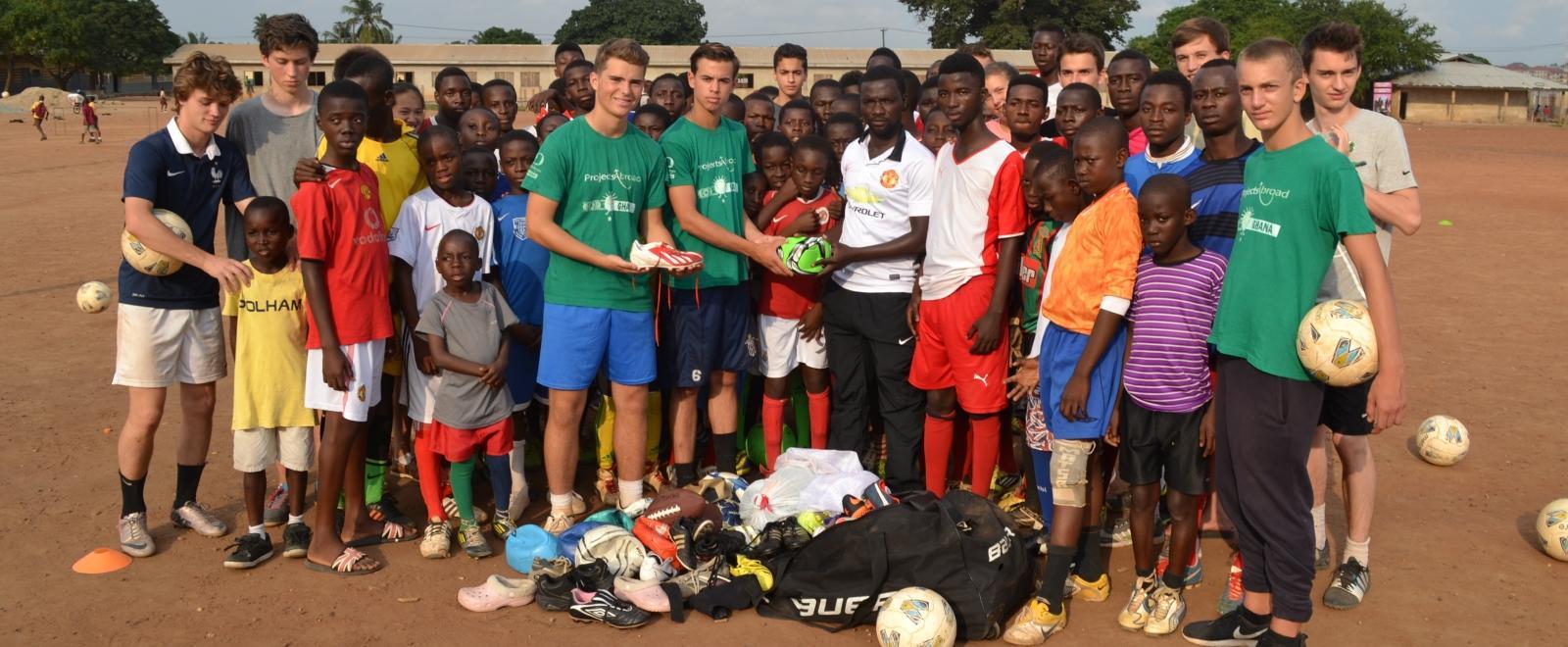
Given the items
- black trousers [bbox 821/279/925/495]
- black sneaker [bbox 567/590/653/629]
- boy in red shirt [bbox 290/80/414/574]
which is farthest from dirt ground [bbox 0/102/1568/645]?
black trousers [bbox 821/279/925/495]

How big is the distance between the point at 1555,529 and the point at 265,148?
21.8 ft

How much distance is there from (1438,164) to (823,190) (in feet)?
87.0

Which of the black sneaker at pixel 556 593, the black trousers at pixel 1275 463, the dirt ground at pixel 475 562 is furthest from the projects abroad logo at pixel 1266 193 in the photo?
the black sneaker at pixel 556 593

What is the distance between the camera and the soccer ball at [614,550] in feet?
16.4

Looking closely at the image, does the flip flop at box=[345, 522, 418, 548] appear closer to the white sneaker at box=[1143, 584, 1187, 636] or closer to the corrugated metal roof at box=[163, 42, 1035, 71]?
the white sneaker at box=[1143, 584, 1187, 636]

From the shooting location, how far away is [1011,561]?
15.5ft

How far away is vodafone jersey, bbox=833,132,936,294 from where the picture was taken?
5.75 meters

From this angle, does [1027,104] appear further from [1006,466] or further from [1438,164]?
[1438,164]

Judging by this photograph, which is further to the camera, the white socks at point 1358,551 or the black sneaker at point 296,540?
the black sneaker at point 296,540

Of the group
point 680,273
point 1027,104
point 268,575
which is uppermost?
point 1027,104

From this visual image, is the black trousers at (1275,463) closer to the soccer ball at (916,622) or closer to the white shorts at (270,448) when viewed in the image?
the soccer ball at (916,622)

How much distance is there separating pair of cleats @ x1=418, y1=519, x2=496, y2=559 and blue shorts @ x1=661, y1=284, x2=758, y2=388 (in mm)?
1293

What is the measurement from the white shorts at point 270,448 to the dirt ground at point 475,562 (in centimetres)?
47

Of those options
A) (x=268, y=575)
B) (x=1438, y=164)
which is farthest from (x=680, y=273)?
(x=1438, y=164)
